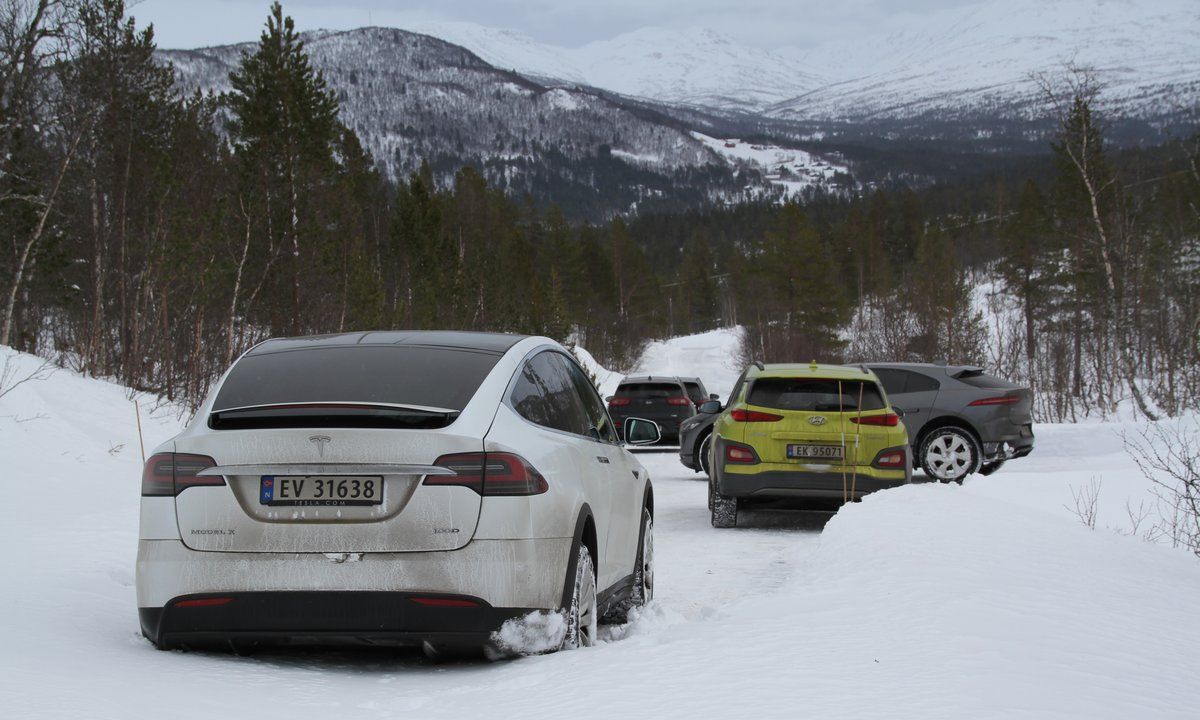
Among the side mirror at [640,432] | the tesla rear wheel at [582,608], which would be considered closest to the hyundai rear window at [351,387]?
the tesla rear wheel at [582,608]

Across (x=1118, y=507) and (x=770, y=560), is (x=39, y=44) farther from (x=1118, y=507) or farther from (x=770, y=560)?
(x=1118, y=507)

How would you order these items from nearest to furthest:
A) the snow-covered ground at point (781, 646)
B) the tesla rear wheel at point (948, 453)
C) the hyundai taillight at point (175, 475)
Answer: the snow-covered ground at point (781, 646)
the hyundai taillight at point (175, 475)
the tesla rear wheel at point (948, 453)

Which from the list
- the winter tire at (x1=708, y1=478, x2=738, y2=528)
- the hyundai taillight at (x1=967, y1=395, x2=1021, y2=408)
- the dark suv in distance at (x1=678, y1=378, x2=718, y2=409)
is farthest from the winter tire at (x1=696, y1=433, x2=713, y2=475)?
the dark suv in distance at (x1=678, y1=378, x2=718, y2=409)

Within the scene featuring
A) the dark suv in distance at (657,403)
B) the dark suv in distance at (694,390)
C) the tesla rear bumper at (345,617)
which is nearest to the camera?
the tesla rear bumper at (345,617)

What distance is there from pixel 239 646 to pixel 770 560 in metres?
5.39

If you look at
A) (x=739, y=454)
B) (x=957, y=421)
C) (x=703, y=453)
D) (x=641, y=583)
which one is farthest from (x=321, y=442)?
(x=957, y=421)

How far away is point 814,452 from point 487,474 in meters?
7.08

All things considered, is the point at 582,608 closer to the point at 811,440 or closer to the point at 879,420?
the point at 811,440

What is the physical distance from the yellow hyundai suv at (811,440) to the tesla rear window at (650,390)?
42.0 ft

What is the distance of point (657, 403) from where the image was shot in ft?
79.2

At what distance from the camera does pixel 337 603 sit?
4.33m

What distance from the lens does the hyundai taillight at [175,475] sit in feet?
14.7

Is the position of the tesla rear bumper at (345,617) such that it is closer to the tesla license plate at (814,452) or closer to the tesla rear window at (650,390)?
the tesla license plate at (814,452)

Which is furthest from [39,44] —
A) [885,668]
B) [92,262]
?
[885,668]
